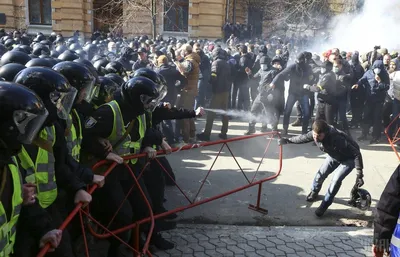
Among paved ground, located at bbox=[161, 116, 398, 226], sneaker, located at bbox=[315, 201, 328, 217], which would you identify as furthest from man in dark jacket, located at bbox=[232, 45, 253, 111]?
sneaker, located at bbox=[315, 201, 328, 217]

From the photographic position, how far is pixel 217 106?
922cm

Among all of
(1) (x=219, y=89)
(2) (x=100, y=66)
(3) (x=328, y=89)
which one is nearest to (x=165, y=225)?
(2) (x=100, y=66)

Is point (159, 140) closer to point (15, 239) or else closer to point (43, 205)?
point (43, 205)

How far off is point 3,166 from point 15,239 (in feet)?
1.80

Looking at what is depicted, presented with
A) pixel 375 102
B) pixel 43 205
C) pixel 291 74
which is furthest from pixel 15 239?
pixel 375 102

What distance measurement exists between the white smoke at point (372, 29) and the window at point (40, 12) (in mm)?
16697

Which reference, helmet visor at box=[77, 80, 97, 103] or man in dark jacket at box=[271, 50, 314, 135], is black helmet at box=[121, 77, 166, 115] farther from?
man in dark jacket at box=[271, 50, 314, 135]

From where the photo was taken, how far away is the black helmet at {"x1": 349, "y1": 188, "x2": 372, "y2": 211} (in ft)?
18.8

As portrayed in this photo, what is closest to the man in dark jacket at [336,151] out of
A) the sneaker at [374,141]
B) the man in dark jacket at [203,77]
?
the sneaker at [374,141]

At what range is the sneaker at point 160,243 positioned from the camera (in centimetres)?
461

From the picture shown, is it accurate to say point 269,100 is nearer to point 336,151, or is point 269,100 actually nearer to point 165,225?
point 336,151

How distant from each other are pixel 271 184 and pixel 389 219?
3.67 metres

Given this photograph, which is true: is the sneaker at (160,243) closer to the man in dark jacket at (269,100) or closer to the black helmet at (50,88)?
the black helmet at (50,88)

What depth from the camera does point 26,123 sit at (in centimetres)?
239
